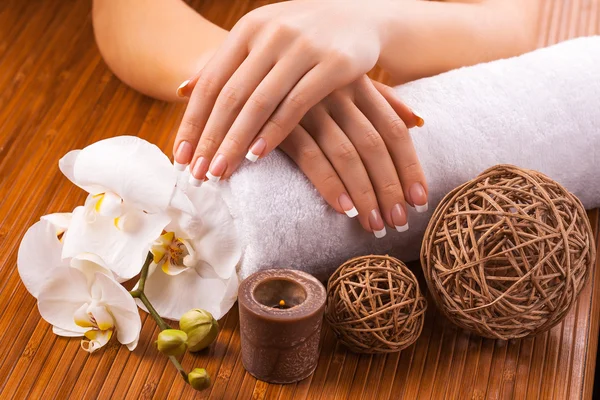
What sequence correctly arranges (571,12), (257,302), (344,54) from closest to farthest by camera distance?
(257,302) < (344,54) < (571,12)

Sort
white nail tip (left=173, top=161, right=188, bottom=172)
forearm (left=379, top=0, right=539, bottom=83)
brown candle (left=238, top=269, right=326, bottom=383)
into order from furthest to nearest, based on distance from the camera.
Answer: forearm (left=379, top=0, right=539, bottom=83) → white nail tip (left=173, top=161, right=188, bottom=172) → brown candle (left=238, top=269, right=326, bottom=383)

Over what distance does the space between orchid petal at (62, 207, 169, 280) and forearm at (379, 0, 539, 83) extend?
390mm

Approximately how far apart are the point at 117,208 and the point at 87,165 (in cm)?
6

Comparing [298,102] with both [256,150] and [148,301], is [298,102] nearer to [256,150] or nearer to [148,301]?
[256,150]

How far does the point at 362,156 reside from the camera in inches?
36.5

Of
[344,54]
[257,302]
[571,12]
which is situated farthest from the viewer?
[571,12]

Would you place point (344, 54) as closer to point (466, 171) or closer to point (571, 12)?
point (466, 171)

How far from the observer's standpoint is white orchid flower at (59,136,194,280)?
880 millimetres

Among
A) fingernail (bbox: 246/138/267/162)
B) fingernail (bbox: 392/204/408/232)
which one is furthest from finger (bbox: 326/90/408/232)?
fingernail (bbox: 246/138/267/162)

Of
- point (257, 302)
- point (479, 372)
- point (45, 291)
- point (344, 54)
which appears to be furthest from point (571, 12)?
point (45, 291)

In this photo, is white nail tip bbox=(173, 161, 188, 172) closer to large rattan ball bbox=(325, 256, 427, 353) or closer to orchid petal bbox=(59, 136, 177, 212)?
orchid petal bbox=(59, 136, 177, 212)

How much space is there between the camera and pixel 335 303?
2.84 feet

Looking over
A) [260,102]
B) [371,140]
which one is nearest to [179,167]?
[260,102]

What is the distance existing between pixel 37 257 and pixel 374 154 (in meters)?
0.41
